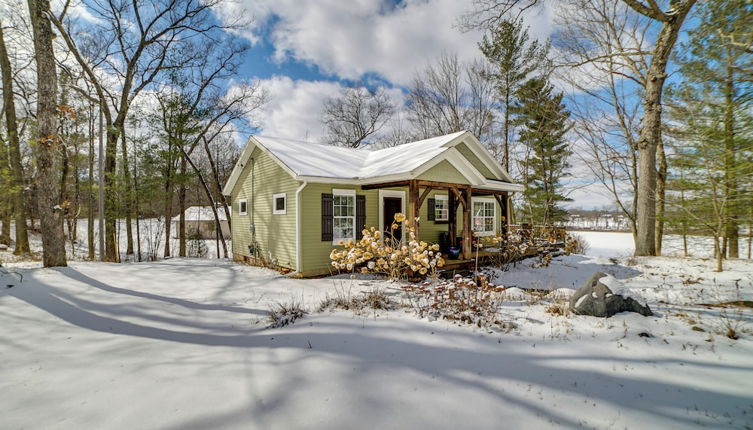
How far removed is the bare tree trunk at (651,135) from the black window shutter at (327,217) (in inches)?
422

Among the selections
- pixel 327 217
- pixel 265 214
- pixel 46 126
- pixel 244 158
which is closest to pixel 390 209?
pixel 327 217

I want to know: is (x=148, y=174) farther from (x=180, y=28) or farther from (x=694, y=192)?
(x=694, y=192)

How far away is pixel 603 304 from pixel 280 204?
8.25 metres

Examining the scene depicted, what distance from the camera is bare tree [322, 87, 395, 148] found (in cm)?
2416

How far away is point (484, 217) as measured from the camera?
13539 millimetres

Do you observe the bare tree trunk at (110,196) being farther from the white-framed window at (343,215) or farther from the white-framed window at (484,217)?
the white-framed window at (484,217)

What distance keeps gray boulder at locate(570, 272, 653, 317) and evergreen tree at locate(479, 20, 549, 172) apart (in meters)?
16.3

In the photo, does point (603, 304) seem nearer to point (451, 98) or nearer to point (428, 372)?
point (428, 372)

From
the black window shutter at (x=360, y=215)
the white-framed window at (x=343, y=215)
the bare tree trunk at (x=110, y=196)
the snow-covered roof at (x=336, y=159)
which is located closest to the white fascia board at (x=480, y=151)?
the snow-covered roof at (x=336, y=159)

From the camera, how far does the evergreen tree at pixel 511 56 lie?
17094 millimetres

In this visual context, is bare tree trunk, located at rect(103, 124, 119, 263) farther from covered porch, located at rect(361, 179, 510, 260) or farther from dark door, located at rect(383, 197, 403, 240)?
dark door, located at rect(383, 197, 403, 240)

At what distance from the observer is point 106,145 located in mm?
13398

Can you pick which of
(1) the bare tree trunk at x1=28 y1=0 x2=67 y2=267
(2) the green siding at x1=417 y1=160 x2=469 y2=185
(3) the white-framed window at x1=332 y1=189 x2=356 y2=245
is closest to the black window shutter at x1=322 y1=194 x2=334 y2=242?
(3) the white-framed window at x1=332 y1=189 x2=356 y2=245

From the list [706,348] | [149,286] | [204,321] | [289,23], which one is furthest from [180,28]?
[706,348]
